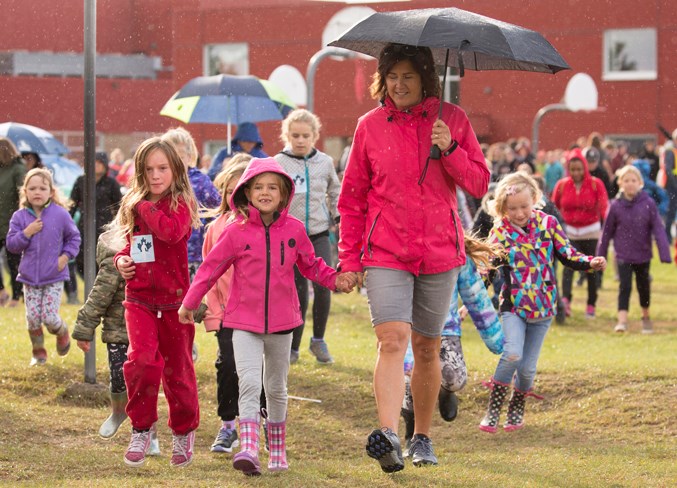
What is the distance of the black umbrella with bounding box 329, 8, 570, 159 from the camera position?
20.6 feet

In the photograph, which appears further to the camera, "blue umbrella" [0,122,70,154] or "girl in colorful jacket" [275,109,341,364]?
"blue umbrella" [0,122,70,154]

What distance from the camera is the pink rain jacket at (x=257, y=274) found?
6578 mm

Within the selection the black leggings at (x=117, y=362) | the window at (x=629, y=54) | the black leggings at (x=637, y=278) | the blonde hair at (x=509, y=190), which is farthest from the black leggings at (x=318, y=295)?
the window at (x=629, y=54)

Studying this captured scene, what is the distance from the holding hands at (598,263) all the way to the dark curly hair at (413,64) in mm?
1963

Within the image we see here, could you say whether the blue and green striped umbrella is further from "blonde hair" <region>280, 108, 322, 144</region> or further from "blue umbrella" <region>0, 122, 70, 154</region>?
"blue umbrella" <region>0, 122, 70, 154</region>

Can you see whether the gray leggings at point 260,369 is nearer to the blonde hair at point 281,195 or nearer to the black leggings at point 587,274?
the blonde hair at point 281,195

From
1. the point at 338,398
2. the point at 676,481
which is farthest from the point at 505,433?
the point at 676,481

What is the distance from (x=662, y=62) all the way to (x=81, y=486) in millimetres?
34287

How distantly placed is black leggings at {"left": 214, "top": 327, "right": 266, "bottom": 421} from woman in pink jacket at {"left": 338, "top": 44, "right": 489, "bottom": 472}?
1.39 metres

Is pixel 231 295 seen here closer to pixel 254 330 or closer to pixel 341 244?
pixel 254 330

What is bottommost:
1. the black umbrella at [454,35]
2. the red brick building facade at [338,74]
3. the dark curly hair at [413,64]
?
the dark curly hair at [413,64]

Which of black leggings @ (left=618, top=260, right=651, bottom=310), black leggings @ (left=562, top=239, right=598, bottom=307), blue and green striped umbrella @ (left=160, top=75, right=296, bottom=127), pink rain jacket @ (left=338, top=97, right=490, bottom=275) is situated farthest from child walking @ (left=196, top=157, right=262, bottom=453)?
black leggings @ (left=562, top=239, right=598, bottom=307)

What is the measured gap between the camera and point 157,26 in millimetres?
50688

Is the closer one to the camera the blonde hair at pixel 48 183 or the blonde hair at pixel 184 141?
the blonde hair at pixel 184 141
